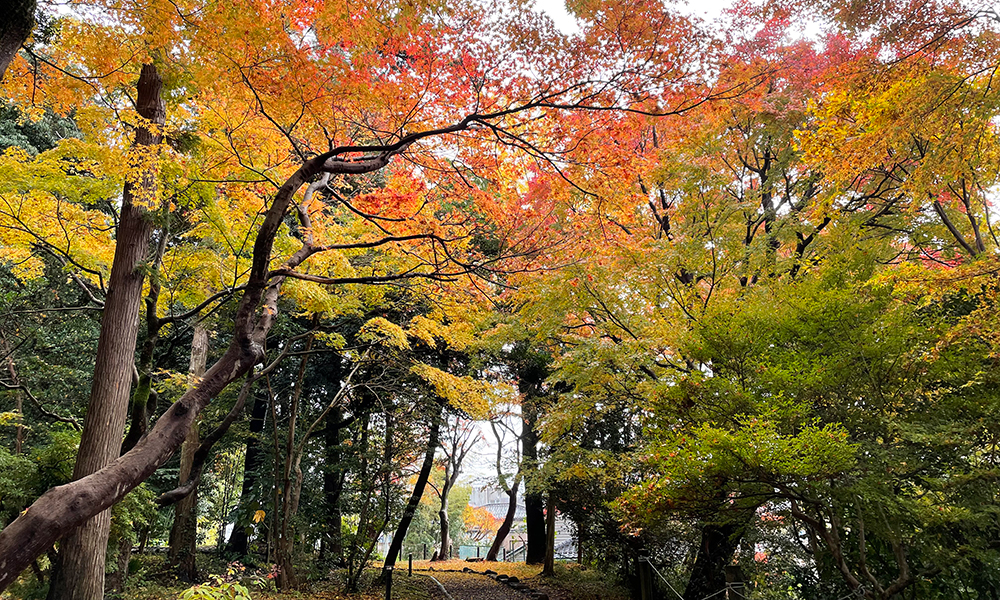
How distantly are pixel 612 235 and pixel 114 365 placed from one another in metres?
6.06

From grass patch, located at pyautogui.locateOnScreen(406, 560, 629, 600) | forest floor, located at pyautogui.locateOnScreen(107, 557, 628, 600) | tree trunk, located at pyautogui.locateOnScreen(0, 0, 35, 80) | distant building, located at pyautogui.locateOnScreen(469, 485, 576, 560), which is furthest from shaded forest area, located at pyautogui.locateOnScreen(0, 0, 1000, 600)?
distant building, located at pyautogui.locateOnScreen(469, 485, 576, 560)

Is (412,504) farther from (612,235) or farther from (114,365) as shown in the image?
(612,235)

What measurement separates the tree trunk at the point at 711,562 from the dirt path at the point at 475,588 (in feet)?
11.6

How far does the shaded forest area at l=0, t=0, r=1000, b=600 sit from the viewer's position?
409 centimetres

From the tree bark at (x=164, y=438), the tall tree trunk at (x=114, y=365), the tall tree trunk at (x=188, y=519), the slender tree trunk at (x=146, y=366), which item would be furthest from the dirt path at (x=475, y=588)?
the tree bark at (x=164, y=438)

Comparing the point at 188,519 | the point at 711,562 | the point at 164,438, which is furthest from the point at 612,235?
the point at 188,519

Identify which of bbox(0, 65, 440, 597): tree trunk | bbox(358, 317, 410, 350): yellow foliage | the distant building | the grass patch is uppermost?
bbox(358, 317, 410, 350): yellow foliage

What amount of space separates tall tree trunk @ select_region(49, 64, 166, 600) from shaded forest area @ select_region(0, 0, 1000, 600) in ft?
0.10

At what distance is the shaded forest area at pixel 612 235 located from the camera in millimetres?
4086

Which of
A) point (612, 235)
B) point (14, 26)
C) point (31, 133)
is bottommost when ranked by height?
point (14, 26)

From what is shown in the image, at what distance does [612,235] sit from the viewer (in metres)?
6.80

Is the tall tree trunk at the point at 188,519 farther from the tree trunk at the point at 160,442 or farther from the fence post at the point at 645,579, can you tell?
the fence post at the point at 645,579

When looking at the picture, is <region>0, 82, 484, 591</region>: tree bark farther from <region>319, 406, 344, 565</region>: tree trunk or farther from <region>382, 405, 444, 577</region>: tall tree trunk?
<region>319, 406, 344, 565</region>: tree trunk

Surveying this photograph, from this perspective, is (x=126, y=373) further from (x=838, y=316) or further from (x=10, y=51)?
(x=838, y=316)
